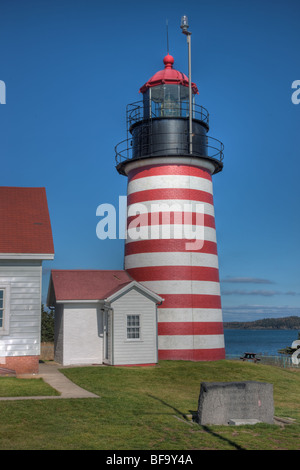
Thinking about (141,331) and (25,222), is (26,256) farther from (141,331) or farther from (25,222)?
(141,331)

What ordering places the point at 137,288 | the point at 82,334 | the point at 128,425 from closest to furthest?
the point at 128,425 → the point at 137,288 → the point at 82,334

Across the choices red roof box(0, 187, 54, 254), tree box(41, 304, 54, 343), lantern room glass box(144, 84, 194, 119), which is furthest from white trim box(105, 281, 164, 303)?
tree box(41, 304, 54, 343)

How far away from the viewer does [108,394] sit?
16156 mm

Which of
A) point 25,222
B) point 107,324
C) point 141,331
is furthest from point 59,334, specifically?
point 25,222

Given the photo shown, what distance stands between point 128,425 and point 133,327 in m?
13.1

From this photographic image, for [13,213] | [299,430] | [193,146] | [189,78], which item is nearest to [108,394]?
[299,430]

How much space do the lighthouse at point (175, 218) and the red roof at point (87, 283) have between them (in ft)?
3.79

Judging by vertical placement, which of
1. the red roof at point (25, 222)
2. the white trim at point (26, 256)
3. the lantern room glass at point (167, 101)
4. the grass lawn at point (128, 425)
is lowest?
the grass lawn at point (128, 425)

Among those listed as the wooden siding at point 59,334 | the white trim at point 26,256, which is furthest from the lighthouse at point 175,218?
the white trim at point 26,256

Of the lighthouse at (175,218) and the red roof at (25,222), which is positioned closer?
the red roof at (25,222)

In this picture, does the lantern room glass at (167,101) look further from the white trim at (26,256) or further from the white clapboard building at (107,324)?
the white trim at (26,256)

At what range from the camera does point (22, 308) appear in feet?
65.8

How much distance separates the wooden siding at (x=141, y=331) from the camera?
24094 mm
